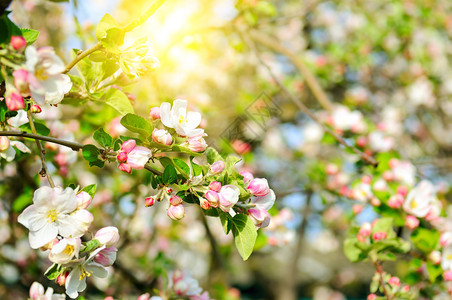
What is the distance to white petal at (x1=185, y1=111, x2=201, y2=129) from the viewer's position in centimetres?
90

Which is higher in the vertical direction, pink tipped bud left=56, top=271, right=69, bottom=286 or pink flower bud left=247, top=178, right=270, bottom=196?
pink flower bud left=247, top=178, right=270, bottom=196

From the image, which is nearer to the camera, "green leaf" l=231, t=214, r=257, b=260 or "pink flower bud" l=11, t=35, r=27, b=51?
"pink flower bud" l=11, t=35, r=27, b=51

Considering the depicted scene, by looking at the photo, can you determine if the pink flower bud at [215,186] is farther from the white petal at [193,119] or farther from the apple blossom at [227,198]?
the white petal at [193,119]

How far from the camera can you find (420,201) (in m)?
1.52

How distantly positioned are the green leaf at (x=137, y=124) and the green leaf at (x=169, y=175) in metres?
0.08

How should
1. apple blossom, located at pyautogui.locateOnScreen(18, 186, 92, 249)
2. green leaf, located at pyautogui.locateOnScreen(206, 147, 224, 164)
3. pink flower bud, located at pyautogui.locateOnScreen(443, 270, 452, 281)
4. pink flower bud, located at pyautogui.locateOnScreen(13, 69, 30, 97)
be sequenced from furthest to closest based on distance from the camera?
pink flower bud, located at pyautogui.locateOnScreen(443, 270, 452, 281), green leaf, located at pyautogui.locateOnScreen(206, 147, 224, 164), apple blossom, located at pyautogui.locateOnScreen(18, 186, 92, 249), pink flower bud, located at pyautogui.locateOnScreen(13, 69, 30, 97)

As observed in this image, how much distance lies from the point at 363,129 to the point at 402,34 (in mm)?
2181

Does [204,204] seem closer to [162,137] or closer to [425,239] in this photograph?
[162,137]

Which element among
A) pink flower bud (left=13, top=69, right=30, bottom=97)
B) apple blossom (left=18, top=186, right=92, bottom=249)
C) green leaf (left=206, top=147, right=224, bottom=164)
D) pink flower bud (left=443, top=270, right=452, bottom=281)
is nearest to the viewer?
pink flower bud (left=13, top=69, right=30, bottom=97)

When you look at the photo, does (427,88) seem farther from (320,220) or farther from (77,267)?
(77,267)

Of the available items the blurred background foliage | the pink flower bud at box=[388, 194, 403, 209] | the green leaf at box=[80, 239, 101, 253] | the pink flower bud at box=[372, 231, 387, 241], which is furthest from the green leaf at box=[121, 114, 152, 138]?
the blurred background foliage

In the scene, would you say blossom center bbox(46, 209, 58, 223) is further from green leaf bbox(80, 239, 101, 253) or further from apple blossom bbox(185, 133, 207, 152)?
apple blossom bbox(185, 133, 207, 152)

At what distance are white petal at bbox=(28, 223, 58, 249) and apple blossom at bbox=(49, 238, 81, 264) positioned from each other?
3 cm

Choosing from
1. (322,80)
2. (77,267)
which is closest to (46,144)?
(77,267)
